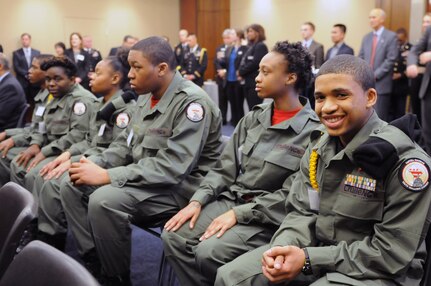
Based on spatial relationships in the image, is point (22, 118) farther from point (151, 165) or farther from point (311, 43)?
point (311, 43)

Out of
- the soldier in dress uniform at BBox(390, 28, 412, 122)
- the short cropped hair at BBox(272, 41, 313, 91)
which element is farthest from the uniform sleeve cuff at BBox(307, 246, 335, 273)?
the soldier in dress uniform at BBox(390, 28, 412, 122)

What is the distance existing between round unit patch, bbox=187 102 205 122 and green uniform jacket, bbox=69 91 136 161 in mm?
736

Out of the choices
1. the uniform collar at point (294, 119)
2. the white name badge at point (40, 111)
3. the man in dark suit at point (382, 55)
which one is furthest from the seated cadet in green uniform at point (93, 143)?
the man in dark suit at point (382, 55)

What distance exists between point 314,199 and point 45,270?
38.6 inches

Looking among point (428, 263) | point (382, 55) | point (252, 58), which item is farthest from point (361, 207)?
point (252, 58)

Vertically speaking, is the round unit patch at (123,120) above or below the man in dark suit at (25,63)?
above

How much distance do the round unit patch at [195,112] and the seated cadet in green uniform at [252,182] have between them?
0.23 meters

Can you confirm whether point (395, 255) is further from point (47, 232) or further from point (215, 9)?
point (215, 9)

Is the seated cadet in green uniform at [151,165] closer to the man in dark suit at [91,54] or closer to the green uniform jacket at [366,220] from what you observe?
the green uniform jacket at [366,220]

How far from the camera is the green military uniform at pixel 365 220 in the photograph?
1.36 meters

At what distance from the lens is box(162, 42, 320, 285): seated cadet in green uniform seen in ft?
6.24

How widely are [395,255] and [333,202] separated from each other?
268mm

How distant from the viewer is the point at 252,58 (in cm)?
681

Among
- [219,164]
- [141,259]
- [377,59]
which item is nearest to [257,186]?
[219,164]
